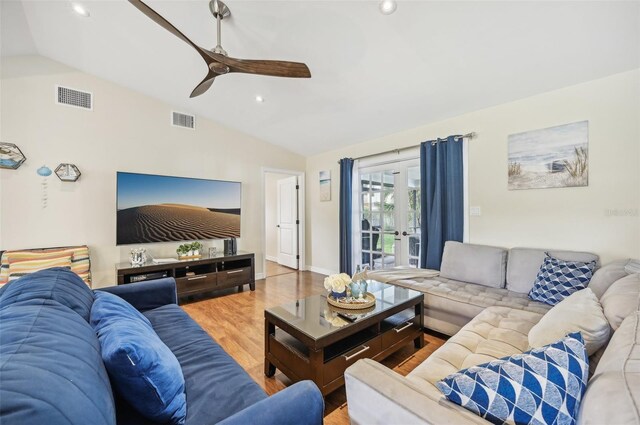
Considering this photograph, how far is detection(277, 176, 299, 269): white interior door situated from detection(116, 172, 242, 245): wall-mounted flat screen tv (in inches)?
57.5

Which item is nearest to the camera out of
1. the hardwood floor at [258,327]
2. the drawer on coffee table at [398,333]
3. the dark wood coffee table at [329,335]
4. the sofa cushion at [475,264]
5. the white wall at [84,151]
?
the dark wood coffee table at [329,335]

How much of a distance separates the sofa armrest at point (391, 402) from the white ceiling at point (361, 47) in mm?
2389

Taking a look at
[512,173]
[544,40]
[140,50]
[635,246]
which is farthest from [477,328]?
[140,50]

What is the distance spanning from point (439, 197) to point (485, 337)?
79.3 inches

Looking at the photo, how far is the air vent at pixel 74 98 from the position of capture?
3141 mm

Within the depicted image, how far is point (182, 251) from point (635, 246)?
4.94 metres

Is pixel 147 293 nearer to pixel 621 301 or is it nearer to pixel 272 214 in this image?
pixel 621 301

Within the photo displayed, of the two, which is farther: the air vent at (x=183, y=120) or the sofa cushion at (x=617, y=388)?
the air vent at (x=183, y=120)

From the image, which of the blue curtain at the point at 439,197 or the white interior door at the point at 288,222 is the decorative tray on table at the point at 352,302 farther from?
the white interior door at the point at 288,222

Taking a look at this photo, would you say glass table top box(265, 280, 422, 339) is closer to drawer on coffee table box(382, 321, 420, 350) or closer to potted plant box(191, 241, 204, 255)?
drawer on coffee table box(382, 321, 420, 350)

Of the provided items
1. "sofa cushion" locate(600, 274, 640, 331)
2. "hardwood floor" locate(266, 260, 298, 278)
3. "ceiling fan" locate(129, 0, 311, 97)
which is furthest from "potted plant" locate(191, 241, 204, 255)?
"sofa cushion" locate(600, 274, 640, 331)

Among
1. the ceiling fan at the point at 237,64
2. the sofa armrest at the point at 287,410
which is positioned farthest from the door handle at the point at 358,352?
the ceiling fan at the point at 237,64

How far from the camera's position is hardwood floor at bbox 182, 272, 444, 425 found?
6.07 ft

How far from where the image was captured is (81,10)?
235 cm
